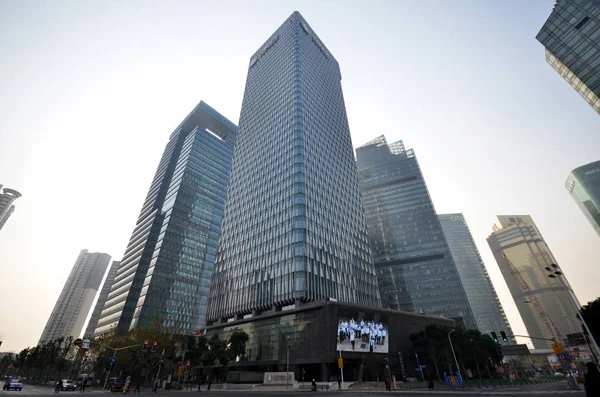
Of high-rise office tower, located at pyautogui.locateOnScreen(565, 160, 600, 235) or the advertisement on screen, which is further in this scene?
high-rise office tower, located at pyautogui.locateOnScreen(565, 160, 600, 235)

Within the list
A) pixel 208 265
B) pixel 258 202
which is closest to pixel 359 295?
pixel 258 202

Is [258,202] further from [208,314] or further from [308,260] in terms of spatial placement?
[208,314]

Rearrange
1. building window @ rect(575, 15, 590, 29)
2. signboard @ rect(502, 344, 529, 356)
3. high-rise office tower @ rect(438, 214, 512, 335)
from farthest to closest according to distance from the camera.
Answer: high-rise office tower @ rect(438, 214, 512, 335), signboard @ rect(502, 344, 529, 356), building window @ rect(575, 15, 590, 29)

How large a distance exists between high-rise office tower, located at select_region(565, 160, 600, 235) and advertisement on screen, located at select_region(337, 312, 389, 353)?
138 m

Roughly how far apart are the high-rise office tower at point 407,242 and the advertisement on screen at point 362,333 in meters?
60.6

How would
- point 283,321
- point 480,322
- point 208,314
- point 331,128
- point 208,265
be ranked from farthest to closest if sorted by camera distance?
point 480,322
point 208,265
point 331,128
point 208,314
point 283,321

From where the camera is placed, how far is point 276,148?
3396 inches

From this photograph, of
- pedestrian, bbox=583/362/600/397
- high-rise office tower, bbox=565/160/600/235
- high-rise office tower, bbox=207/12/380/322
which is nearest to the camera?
pedestrian, bbox=583/362/600/397

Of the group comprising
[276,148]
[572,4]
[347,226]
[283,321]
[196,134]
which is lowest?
[283,321]

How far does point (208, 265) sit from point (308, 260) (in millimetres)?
79004

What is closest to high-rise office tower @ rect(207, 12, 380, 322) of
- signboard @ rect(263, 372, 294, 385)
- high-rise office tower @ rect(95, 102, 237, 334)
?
signboard @ rect(263, 372, 294, 385)

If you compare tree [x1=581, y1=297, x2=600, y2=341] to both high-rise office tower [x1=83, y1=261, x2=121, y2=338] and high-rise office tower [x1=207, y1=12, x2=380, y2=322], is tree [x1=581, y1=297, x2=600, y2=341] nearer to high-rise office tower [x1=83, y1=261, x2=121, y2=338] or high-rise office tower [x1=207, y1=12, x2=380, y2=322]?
high-rise office tower [x1=207, y1=12, x2=380, y2=322]

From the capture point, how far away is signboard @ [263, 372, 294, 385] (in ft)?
156

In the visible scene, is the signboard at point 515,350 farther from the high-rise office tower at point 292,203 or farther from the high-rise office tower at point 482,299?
the high-rise office tower at point 482,299
